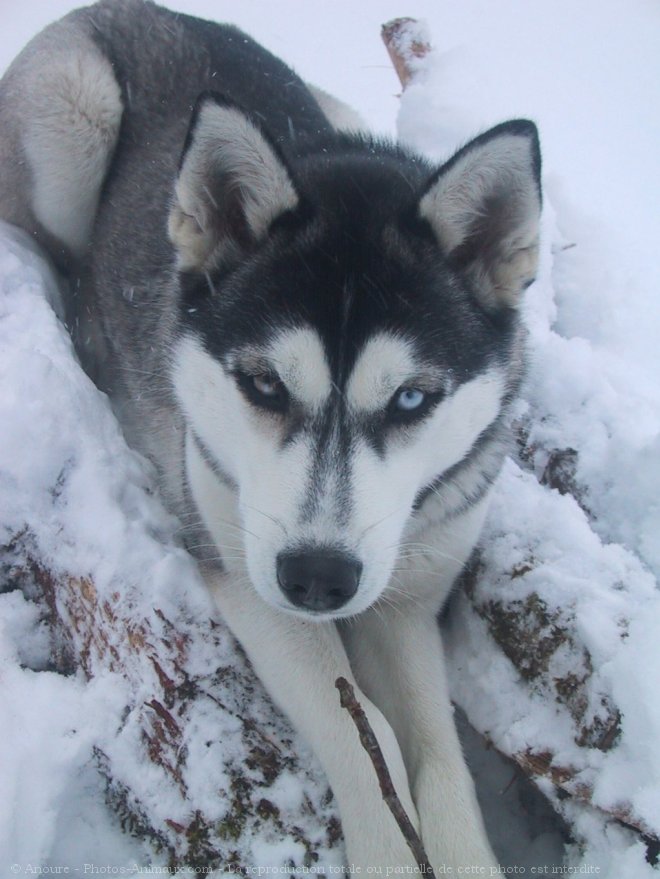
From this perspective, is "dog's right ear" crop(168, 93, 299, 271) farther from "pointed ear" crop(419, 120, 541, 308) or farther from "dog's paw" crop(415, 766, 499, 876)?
"dog's paw" crop(415, 766, 499, 876)

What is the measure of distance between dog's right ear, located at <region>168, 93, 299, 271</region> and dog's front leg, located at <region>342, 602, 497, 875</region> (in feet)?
4.21

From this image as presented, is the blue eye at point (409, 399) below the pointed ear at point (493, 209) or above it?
below

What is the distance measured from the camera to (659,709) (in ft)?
6.42

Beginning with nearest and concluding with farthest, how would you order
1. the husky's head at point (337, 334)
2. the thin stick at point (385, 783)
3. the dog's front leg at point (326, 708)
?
the thin stick at point (385, 783), the husky's head at point (337, 334), the dog's front leg at point (326, 708)

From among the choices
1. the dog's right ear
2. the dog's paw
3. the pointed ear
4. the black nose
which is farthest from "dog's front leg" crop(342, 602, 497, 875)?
the dog's right ear

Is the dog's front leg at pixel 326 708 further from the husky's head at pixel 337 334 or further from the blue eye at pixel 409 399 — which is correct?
the blue eye at pixel 409 399

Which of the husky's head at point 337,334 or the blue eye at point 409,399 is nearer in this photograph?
the husky's head at point 337,334

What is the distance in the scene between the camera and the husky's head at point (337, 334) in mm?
1975

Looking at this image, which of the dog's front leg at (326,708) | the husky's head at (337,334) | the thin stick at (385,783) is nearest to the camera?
the thin stick at (385,783)

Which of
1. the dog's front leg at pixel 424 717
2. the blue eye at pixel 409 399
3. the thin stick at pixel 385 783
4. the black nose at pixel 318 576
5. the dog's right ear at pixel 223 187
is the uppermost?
the dog's right ear at pixel 223 187

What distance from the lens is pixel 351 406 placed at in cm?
208

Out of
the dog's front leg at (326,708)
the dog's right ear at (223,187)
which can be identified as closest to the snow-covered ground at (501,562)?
the dog's front leg at (326,708)

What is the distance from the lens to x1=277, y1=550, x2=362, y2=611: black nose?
1857 millimetres

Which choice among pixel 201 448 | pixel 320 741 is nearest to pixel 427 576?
pixel 320 741
